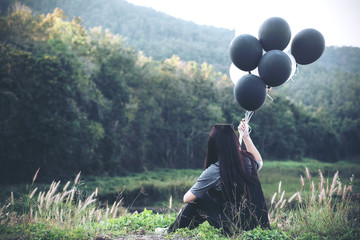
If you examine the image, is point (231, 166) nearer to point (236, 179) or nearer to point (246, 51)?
point (236, 179)

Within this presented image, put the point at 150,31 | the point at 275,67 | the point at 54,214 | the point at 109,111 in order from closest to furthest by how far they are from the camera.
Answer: the point at 275,67 < the point at 54,214 < the point at 109,111 < the point at 150,31

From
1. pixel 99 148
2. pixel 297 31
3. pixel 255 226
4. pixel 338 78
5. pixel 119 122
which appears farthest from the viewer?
pixel 338 78

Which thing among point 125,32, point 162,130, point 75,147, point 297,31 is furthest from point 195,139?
point 125,32

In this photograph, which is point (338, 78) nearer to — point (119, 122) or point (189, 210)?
point (119, 122)

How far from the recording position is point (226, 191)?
122 inches

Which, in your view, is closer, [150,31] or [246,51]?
[246,51]

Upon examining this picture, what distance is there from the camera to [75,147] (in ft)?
63.2

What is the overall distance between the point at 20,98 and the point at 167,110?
49.3 feet

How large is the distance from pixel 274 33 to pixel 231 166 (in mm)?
2022

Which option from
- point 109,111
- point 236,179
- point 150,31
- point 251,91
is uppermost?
point 150,31

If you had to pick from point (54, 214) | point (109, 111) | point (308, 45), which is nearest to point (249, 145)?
point (308, 45)

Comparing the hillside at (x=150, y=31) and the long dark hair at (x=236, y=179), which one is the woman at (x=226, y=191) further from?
the hillside at (x=150, y=31)

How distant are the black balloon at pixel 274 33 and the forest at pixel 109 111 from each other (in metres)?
1.21

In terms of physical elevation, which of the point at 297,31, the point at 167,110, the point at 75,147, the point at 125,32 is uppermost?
the point at 125,32
